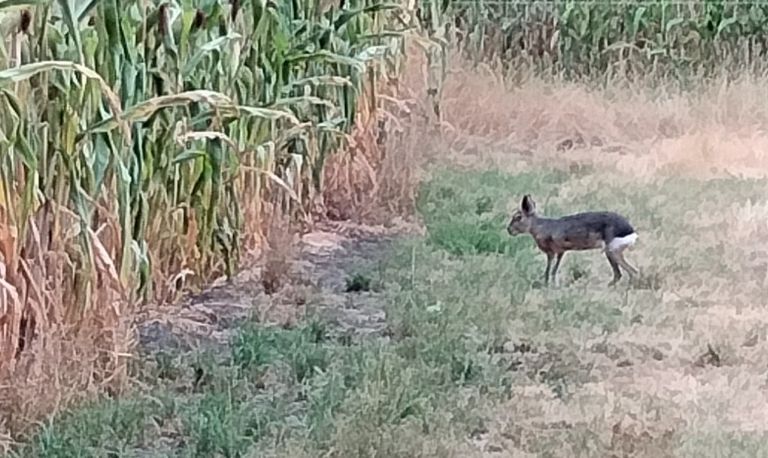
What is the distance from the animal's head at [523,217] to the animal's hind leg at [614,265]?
0.08 meters

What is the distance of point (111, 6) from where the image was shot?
116 centimetres

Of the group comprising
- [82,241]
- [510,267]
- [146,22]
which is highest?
[146,22]

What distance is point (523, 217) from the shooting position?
1.37 m

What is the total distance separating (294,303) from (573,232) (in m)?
0.27

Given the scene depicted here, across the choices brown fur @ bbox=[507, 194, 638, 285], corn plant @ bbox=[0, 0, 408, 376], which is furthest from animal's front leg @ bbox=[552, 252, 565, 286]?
corn plant @ bbox=[0, 0, 408, 376]

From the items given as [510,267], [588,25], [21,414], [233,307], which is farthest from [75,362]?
[588,25]

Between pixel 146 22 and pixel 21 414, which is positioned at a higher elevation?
pixel 146 22

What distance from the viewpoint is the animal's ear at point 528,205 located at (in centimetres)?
137

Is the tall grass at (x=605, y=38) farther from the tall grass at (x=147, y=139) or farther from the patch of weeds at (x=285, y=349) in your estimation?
the patch of weeds at (x=285, y=349)

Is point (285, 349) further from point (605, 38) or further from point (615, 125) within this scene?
point (605, 38)

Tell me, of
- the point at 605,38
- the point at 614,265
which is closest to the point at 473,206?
the point at 614,265

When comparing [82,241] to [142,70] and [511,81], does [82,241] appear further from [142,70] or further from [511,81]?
[511,81]

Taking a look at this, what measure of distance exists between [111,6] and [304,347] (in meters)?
→ 0.30

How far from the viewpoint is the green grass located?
3.24ft
